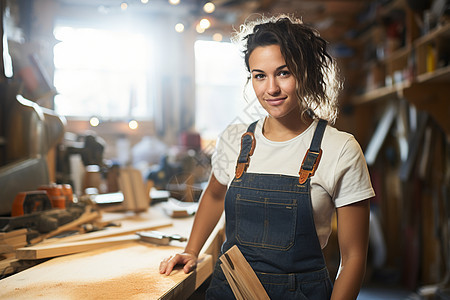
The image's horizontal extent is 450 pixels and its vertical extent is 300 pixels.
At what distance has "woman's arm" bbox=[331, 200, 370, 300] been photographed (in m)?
1.21

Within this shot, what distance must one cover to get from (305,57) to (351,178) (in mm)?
382

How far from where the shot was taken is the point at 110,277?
1.18m

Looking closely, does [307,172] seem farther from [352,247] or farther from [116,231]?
[116,231]

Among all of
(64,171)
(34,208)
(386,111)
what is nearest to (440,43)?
(386,111)

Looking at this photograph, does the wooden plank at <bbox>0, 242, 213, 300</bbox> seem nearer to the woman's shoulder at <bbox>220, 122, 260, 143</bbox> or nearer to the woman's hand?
the woman's hand

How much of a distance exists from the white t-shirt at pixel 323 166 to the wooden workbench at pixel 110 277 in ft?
1.11

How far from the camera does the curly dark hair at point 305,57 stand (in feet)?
4.20

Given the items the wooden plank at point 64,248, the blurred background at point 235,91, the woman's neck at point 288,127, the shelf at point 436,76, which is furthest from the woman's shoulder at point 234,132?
the shelf at point 436,76

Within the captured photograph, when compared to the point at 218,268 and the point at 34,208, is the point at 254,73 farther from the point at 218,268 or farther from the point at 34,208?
the point at 34,208

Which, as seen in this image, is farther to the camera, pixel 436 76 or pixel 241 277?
pixel 436 76

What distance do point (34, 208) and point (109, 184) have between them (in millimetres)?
964

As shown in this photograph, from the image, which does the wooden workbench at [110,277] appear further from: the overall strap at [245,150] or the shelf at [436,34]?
the shelf at [436,34]

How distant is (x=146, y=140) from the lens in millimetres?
4375

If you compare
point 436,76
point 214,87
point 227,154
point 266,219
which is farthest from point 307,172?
point 214,87
